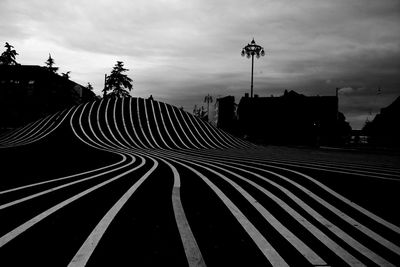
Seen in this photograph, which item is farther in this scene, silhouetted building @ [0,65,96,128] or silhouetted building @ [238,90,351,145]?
silhouetted building @ [238,90,351,145]

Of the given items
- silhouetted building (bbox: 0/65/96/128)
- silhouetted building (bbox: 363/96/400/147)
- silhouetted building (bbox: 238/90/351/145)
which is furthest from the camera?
silhouetted building (bbox: 238/90/351/145)

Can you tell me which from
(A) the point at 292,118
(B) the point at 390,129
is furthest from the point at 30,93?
(B) the point at 390,129

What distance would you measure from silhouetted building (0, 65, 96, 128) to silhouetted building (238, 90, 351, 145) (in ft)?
118

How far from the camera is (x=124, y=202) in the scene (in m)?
6.26

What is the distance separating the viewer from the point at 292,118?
56.8 m

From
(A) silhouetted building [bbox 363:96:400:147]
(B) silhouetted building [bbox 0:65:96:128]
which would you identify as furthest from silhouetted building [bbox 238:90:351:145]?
(B) silhouetted building [bbox 0:65:96:128]

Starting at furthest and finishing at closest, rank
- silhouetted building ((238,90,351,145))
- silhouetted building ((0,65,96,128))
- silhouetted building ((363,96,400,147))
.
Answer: silhouetted building ((238,90,351,145)) < silhouetted building ((0,65,96,128)) < silhouetted building ((363,96,400,147))

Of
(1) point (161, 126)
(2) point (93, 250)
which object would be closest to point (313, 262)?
(2) point (93, 250)

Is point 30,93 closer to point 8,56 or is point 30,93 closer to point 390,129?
point 8,56

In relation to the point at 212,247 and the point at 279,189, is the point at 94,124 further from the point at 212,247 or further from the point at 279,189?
the point at 212,247

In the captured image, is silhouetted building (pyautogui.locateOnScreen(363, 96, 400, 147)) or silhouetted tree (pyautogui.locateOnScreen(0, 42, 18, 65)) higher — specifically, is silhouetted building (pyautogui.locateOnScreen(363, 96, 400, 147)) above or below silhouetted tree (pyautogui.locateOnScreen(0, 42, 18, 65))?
below

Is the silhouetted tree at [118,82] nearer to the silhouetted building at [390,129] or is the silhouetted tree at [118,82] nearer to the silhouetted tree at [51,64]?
the silhouetted tree at [51,64]

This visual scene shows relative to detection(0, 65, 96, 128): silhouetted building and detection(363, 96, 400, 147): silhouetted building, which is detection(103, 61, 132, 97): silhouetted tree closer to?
detection(0, 65, 96, 128): silhouetted building

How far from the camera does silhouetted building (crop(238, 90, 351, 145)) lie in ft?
181
